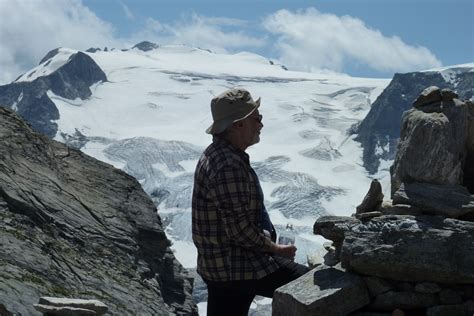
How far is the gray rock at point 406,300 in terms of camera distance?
6.93 m

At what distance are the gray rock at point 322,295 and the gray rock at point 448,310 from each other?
60 cm

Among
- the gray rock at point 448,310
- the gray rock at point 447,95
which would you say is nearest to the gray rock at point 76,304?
the gray rock at point 448,310

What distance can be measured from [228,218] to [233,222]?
0.06 metres

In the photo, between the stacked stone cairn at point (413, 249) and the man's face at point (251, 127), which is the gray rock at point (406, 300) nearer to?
the stacked stone cairn at point (413, 249)

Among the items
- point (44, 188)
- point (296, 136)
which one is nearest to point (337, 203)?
point (296, 136)

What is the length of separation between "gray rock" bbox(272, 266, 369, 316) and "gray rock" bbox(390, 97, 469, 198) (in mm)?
1259

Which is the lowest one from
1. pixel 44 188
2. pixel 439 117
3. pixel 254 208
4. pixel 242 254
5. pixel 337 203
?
pixel 337 203

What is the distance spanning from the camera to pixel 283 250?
6.89m

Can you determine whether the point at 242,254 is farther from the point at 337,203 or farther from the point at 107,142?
the point at 107,142

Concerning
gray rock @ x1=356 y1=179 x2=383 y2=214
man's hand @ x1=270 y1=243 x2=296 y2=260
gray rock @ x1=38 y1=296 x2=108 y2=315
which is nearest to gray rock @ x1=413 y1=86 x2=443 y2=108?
gray rock @ x1=356 y1=179 x2=383 y2=214

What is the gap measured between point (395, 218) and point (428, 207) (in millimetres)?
331

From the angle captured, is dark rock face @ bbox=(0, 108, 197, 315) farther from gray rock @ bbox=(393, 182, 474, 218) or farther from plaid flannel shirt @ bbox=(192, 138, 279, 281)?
gray rock @ bbox=(393, 182, 474, 218)

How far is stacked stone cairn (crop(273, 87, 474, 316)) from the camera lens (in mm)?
6809

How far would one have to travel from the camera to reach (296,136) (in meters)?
197
